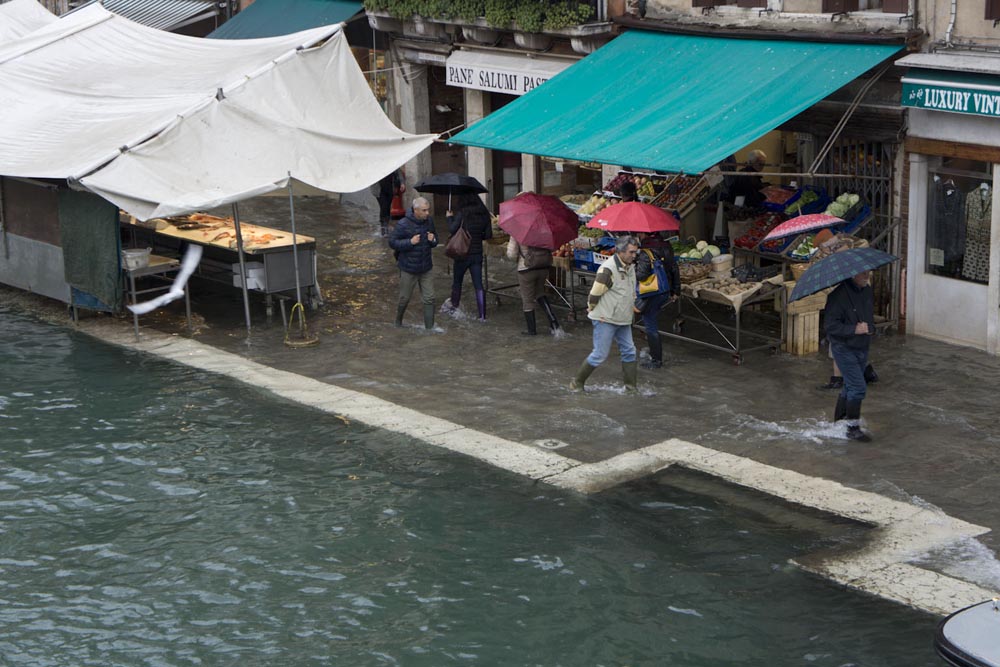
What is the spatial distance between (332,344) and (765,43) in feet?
20.6

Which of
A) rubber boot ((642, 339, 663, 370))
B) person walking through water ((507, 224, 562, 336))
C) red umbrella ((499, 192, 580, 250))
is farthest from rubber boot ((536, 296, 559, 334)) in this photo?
rubber boot ((642, 339, 663, 370))

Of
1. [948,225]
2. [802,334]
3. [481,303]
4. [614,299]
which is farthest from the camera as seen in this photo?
[481,303]

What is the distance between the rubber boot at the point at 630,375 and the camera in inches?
538

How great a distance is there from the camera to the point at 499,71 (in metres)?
20.4

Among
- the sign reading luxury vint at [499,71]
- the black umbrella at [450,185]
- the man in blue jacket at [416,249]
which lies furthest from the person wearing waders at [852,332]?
the sign reading luxury vint at [499,71]

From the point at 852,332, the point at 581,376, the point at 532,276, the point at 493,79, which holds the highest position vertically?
the point at 493,79

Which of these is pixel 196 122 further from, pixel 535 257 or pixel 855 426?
pixel 855 426

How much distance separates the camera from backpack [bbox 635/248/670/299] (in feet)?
46.8

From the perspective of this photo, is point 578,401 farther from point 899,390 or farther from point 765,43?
point 765,43

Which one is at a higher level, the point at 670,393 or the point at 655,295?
the point at 655,295

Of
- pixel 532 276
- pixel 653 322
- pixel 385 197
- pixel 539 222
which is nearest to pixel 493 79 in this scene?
pixel 385 197

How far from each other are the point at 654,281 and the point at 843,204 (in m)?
2.58

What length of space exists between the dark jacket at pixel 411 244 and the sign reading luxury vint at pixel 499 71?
4.16 metres

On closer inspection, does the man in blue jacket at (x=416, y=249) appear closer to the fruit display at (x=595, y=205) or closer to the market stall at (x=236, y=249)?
the market stall at (x=236, y=249)
